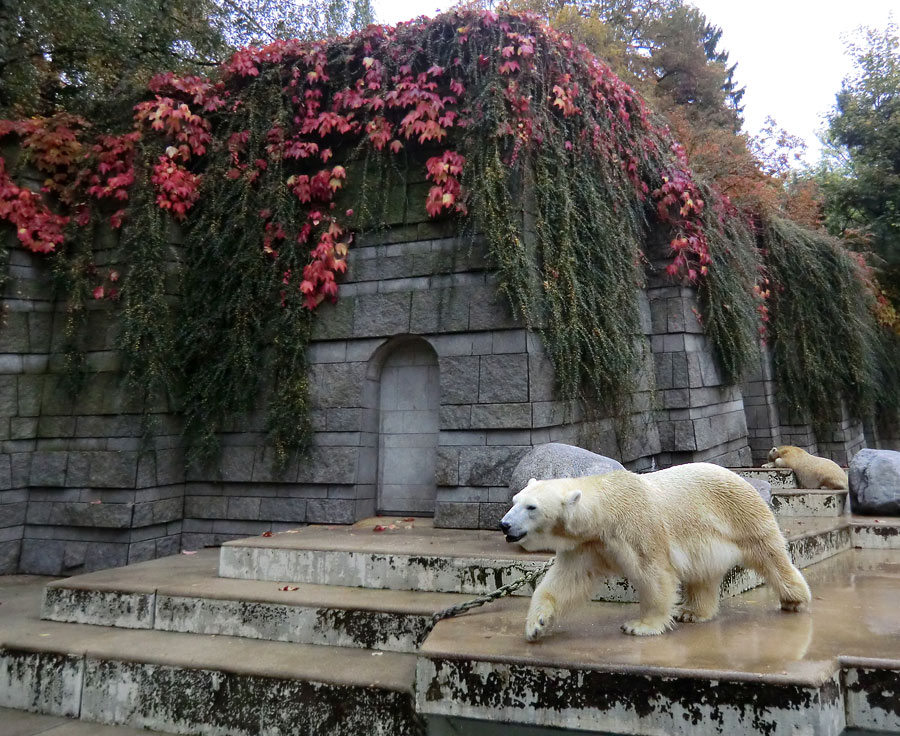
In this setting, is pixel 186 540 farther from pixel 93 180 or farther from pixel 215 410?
pixel 93 180

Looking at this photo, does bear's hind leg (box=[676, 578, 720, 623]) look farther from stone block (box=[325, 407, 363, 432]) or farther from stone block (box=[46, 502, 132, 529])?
stone block (box=[46, 502, 132, 529])

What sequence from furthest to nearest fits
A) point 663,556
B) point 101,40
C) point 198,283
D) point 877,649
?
point 101,40
point 198,283
point 663,556
point 877,649

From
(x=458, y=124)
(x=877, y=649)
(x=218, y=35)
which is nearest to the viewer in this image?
(x=877, y=649)

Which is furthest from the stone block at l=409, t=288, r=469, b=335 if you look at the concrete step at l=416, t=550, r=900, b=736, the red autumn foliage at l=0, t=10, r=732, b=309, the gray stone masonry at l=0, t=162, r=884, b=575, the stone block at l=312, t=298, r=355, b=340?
the concrete step at l=416, t=550, r=900, b=736

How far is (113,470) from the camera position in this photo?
258 inches

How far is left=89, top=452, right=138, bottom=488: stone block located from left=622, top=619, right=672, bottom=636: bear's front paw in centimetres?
512

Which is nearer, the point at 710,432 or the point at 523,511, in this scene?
the point at 523,511

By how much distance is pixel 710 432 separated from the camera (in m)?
8.02

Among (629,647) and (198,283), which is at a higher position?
(198,283)

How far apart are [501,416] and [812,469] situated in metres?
3.45

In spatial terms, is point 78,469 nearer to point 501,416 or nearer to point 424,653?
point 501,416

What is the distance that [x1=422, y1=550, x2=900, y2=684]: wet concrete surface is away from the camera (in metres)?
2.57

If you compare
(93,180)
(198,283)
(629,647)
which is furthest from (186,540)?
(629,647)

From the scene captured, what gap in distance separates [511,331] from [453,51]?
108 inches
